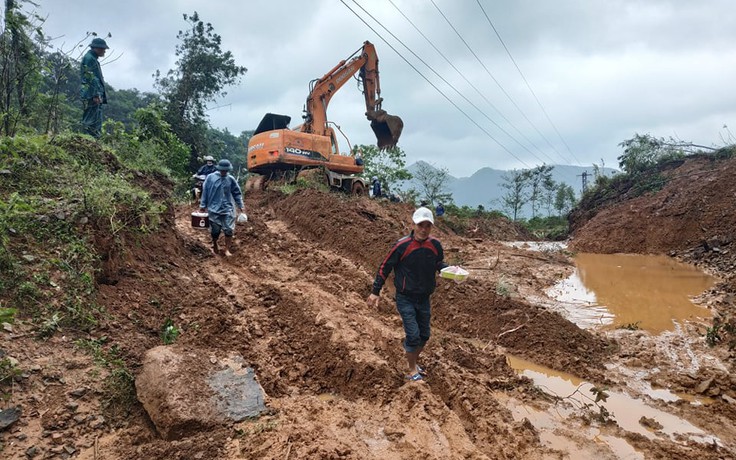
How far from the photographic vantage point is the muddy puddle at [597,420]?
3.48 metres

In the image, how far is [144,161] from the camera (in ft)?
27.3

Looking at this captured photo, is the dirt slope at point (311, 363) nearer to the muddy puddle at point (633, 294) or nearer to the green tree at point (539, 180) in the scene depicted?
the muddy puddle at point (633, 294)

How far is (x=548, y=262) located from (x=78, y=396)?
12291 millimetres

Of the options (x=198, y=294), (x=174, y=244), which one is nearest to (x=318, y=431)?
(x=198, y=294)

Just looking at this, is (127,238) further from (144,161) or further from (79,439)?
(144,161)

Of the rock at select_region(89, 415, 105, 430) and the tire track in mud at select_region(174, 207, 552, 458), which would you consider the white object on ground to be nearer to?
the tire track in mud at select_region(174, 207, 552, 458)

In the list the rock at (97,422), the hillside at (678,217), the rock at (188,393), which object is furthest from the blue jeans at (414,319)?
the hillside at (678,217)

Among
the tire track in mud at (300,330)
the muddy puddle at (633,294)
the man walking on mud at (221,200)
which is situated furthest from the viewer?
the man walking on mud at (221,200)

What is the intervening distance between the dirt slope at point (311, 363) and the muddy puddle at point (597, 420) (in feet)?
0.30

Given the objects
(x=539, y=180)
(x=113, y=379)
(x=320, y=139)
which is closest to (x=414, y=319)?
(x=113, y=379)

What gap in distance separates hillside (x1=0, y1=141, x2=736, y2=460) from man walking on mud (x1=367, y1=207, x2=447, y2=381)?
373 millimetres

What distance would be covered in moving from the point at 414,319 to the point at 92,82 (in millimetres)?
6624

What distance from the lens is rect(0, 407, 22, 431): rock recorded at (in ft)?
8.57

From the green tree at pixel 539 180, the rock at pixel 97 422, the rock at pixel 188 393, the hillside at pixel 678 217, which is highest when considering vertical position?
the green tree at pixel 539 180
